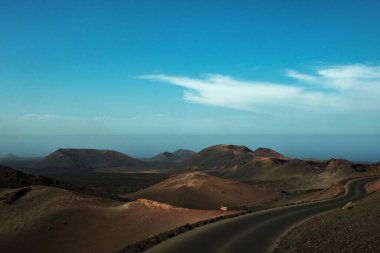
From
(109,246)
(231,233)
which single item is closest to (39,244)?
(109,246)

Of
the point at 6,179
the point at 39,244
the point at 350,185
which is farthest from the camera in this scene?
the point at 6,179

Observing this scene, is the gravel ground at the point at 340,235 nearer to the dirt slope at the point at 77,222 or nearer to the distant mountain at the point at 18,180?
the dirt slope at the point at 77,222

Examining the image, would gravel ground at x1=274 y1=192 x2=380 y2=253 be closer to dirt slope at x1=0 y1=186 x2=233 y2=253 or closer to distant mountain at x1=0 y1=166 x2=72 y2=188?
dirt slope at x1=0 y1=186 x2=233 y2=253

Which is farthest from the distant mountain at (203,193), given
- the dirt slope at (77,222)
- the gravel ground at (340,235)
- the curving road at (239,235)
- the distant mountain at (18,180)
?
the gravel ground at (340,235)

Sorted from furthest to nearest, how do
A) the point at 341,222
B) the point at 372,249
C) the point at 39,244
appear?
the point at 39,244, the point at 341,222, the point at 372,249

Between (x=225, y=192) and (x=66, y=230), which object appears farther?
(x=225, y=192)

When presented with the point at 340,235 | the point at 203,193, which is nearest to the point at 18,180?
the point at 203,193

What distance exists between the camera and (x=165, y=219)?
124 feet

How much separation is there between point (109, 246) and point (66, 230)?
707cm

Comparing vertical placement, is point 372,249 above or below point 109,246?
above

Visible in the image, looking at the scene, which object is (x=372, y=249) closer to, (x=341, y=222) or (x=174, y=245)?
(x=341, y=222)

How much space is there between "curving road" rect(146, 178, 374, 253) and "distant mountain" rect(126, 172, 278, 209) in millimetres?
38907

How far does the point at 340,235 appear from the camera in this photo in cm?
2062

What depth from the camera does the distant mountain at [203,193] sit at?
73.9 metres
